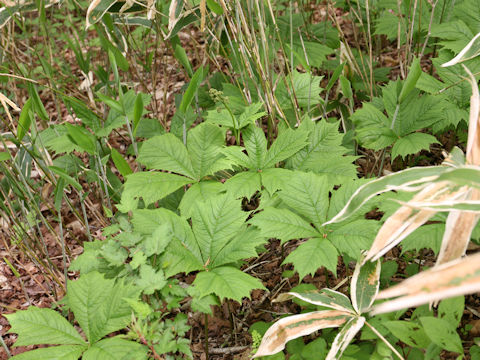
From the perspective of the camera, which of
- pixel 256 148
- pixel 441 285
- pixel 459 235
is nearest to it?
pixel 441 285

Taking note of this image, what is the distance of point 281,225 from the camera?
131 centimetres

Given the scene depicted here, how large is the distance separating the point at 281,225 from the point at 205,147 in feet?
1.75

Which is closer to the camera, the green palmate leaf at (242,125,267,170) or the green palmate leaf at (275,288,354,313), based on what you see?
the green palmate leaf at (275,288,354,313)

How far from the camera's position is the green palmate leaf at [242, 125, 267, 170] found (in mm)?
1634

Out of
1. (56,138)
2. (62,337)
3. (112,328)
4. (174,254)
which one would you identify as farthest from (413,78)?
(56,138)

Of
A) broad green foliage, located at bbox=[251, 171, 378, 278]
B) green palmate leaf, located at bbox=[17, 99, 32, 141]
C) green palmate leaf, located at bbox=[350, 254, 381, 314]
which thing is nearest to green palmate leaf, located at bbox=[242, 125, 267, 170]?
broad green foliage, located at bbox=[251, 171, 378, 278]

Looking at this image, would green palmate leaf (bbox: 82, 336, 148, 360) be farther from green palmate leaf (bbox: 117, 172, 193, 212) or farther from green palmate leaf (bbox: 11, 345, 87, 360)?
green palmate leaf (bbox: 117, 172, 193, 212)

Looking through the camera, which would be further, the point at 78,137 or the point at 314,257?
the point at 78,137

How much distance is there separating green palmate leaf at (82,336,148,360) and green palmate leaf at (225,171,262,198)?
59cm

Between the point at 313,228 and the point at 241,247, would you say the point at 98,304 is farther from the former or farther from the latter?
the point at 313,228

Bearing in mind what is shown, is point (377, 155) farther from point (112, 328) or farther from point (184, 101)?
point (112, 328)

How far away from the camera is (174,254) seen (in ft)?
4.40

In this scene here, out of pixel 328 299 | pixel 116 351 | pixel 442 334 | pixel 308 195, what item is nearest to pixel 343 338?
pixel 328 299

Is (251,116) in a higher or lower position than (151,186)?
higher
